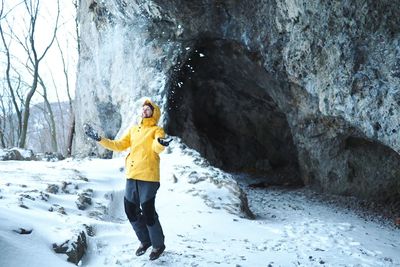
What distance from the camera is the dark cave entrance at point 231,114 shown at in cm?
1223

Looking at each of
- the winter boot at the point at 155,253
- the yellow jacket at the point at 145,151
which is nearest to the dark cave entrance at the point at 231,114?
the yellow jacket at the point at 145,151

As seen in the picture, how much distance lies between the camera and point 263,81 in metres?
12.0

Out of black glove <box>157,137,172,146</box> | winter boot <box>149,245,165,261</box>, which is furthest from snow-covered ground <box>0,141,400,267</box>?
black glove <box>157,137,172,146</box>

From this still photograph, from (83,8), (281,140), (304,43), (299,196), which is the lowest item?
(299,196)

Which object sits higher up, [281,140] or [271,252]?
[281,140]

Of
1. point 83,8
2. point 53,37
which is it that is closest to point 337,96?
point 83,8

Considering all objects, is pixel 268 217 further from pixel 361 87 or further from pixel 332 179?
pixel 332 179

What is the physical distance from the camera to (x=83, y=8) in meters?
16.1

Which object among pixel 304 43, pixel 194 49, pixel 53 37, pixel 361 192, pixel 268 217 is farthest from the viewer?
pixel 53 37

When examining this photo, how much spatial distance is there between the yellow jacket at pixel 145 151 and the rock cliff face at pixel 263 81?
5296 millimetres

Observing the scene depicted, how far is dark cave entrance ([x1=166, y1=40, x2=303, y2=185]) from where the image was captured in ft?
40.1

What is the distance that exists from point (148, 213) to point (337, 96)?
591cm

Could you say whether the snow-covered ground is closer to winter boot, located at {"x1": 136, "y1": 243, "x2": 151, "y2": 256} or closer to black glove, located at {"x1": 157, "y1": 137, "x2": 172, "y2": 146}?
winter boot, located at {"x1": 136, "y1": 243, "x2": 151, "y2": 256}

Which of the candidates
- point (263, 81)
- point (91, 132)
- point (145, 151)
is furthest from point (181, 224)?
point (263, 81)
